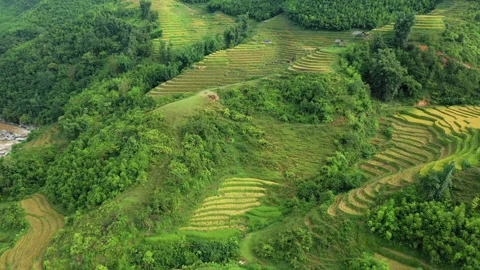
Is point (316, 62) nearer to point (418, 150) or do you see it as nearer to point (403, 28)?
point (403, 28)

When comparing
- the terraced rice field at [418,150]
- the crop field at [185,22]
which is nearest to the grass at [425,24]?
the terraced rice field at [418,150]

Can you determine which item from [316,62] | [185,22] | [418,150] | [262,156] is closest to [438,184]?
[418,150]

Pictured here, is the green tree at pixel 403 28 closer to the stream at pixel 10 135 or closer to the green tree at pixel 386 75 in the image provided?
the green tree at pixel 386 75

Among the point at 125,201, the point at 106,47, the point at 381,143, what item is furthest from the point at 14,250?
the point at 106,47

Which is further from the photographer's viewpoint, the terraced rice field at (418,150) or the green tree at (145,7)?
the green tree at (145,7)

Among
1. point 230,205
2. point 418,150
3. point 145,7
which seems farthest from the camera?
Result: point 145,7

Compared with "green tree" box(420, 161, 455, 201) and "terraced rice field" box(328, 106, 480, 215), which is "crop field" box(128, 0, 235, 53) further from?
"green tree" box(420, 161, 455, 201)
